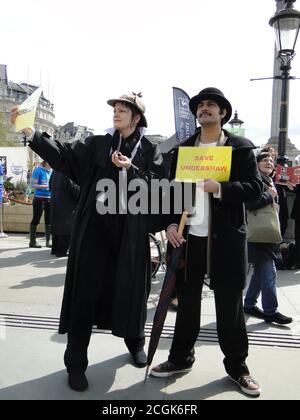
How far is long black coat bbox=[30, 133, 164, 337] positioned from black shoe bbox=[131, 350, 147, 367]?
37 cm

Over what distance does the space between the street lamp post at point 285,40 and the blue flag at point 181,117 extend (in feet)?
9.46

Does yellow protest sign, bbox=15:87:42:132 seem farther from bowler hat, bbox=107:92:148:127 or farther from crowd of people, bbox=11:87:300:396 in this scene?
bowler hat, bbox=107:92:148:127

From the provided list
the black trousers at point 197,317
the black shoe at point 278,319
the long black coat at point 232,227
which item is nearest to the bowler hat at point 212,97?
the long black coat at point 232,227

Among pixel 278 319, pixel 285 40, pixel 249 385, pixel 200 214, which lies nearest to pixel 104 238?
pixel 200 214

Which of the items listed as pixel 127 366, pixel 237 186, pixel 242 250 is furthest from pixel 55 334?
pixel 237 186

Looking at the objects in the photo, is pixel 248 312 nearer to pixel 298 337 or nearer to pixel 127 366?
pixel 298 337

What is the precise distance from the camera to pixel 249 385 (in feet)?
8.83

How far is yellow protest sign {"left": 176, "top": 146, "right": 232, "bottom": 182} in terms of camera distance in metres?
2.61

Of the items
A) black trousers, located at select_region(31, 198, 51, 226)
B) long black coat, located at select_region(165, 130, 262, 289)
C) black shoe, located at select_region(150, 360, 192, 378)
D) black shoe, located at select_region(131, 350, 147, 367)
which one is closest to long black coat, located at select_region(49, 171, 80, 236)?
black trousers, located at select_region(31, 198, 51, 226)

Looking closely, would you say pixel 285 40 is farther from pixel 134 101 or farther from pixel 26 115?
pixel 26 115

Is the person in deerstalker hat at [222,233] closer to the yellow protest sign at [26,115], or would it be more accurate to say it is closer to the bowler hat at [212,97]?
the bowler hat at [212,97]

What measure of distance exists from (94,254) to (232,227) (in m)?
0.96

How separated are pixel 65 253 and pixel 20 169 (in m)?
11.8
